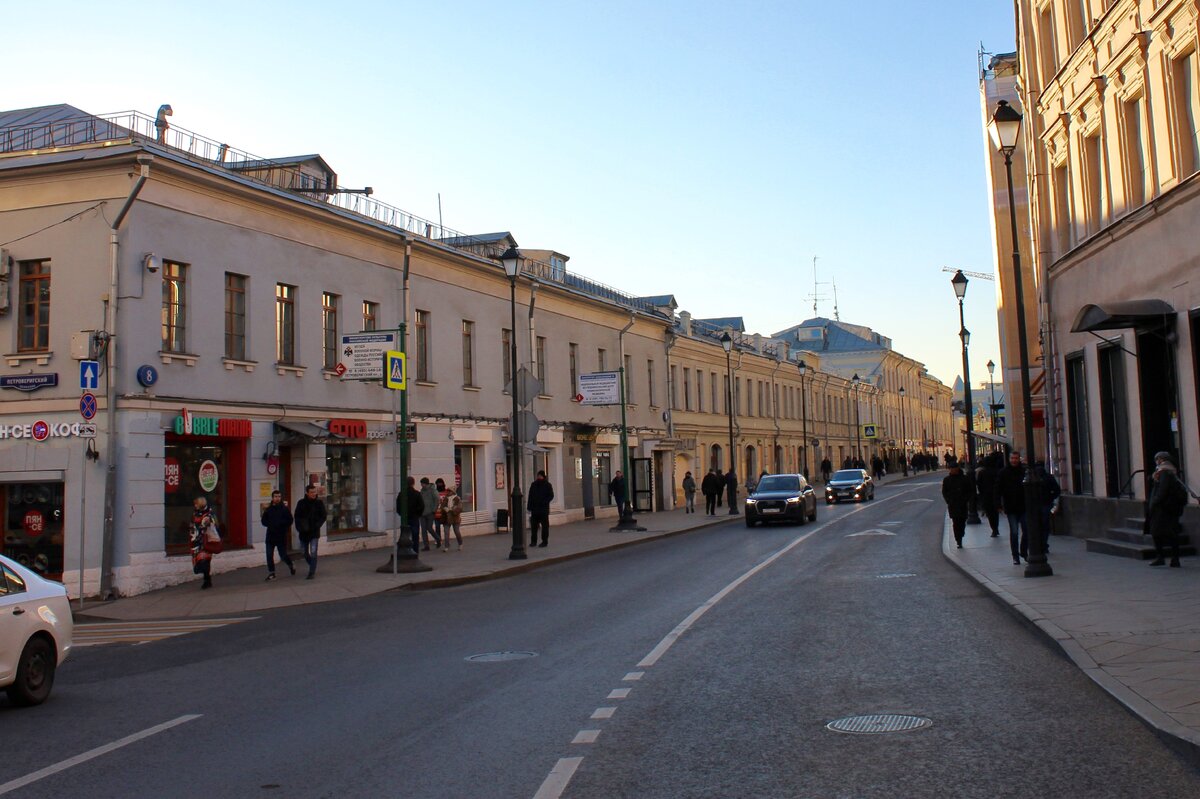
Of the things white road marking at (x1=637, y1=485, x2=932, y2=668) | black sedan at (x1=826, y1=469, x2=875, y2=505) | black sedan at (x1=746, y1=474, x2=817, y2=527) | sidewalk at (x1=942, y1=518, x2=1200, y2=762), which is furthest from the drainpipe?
black sedan at (x1=826, y1=469, x2=875, y2=505)

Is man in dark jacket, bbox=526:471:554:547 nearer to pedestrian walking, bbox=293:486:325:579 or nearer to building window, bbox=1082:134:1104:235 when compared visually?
pedestrian walking, bbox=293:486:325:579

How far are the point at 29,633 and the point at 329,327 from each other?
55.2 ft

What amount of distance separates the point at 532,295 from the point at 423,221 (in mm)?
5987

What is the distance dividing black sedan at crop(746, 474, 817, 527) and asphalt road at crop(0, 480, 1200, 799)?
57.6ft

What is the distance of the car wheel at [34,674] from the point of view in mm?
9141

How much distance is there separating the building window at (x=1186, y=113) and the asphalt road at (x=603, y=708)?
769cm

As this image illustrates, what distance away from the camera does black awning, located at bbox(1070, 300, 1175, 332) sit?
16.9 m

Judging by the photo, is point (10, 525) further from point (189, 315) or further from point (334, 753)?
point (334, 753)

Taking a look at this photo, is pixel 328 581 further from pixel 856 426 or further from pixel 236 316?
pixel 856 426

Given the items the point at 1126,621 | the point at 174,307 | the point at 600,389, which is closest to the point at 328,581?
the point at 174,307

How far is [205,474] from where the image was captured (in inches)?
843

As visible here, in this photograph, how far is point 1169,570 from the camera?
1479cm

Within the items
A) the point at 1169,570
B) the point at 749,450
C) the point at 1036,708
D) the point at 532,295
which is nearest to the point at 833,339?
the point at 749,450

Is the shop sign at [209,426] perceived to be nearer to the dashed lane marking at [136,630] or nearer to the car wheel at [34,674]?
the dashed lane marking at [136,630]
